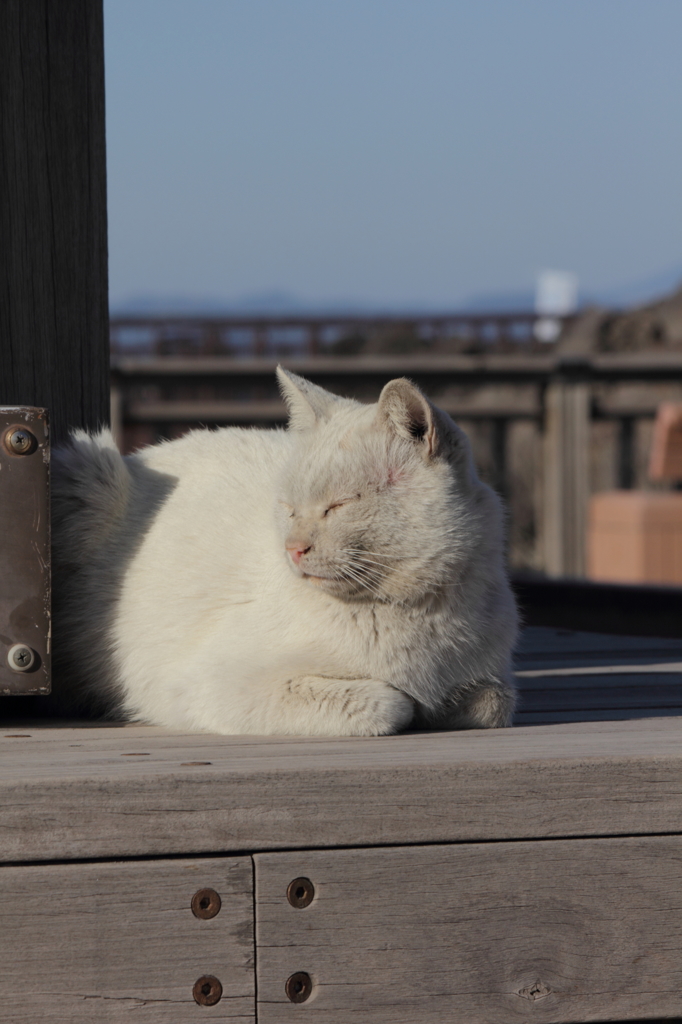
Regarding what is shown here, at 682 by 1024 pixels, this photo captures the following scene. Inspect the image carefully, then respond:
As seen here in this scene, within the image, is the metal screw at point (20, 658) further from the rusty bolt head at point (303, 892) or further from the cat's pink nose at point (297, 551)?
the rusty bolt head at point (303, 892)

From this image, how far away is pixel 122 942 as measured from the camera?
5.06ft

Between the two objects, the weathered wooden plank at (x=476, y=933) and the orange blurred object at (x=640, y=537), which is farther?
the orange blurred object at (x=640, y=537)

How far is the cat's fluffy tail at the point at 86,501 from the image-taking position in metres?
2.39

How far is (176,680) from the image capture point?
209 cm

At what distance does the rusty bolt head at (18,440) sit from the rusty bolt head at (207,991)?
96 cm

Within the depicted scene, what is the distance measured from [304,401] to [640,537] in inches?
190

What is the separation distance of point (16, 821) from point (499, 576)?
103 cm

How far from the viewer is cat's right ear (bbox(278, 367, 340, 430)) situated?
7.24ft

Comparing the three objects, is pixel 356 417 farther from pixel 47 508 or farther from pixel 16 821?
pixel 16 821

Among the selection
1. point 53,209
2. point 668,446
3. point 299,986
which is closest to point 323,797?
point 299,986

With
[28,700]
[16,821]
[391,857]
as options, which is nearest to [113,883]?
[16,821]

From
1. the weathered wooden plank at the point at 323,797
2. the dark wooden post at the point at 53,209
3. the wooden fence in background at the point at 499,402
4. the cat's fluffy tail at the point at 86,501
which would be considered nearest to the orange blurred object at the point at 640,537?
the wooden fence in background at the point at 499,402

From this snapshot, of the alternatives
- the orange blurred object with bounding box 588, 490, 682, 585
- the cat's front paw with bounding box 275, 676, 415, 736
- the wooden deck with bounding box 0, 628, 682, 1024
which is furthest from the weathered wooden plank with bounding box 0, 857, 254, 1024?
the orange blurred object with bounding box 588, 490, 682, 585

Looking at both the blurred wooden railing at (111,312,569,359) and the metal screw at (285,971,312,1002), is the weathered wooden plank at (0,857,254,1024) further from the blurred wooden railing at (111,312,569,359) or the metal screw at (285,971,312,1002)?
the blurred wooden railing at (111,312,569,359)
